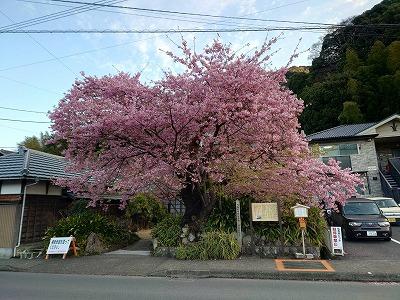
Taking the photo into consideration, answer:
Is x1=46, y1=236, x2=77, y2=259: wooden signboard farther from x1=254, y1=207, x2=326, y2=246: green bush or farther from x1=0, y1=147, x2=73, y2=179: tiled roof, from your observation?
x1=254, y1=207, x2=326, y2=246: green bush

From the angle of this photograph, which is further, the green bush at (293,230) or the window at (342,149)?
the window at (342,149)

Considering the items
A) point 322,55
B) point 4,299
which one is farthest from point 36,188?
point 322,55

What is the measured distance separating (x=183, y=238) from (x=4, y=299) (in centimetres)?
597

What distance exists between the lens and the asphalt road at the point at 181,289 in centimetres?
655

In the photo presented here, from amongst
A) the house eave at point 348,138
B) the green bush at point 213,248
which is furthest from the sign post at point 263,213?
the house eave at point 348,138

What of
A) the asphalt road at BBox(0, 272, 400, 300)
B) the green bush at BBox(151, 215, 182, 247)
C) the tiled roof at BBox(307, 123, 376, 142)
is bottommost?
the asphalt road at BBox(0, 272, 400, 300)

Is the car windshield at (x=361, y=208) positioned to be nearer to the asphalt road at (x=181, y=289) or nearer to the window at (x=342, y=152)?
the asphalt road at (x=181, y=289)

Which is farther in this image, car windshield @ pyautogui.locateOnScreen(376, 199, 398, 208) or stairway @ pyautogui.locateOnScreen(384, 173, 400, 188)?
stairway @ pyautogui.locateOnScreen(384, 173, 400, 188)

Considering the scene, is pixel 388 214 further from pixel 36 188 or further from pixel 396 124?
pixel 36 188

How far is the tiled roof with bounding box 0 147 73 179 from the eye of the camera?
1297cm

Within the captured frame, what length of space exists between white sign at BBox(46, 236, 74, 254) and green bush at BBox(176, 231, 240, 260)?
4.06 metres

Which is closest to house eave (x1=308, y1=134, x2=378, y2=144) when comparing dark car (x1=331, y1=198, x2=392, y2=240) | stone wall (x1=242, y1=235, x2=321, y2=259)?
dark car (x1=331, y1=198, x2=392, y2=240)

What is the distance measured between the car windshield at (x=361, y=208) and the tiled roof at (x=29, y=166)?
12836 mm

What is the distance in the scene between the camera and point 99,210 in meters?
16.6
